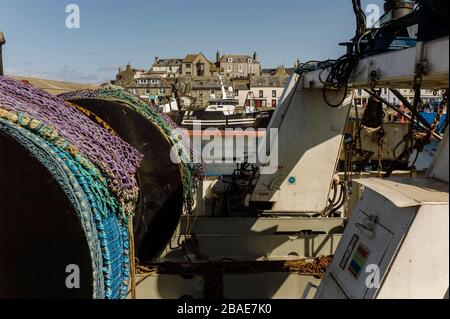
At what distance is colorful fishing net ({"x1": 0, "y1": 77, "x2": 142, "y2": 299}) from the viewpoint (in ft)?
10.4

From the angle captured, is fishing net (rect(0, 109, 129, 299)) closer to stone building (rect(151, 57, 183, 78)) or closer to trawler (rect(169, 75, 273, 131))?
trawler (rect(169, 75, 273, 131))

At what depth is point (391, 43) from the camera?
13.3 feet

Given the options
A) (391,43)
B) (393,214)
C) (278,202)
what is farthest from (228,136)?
(393,214)

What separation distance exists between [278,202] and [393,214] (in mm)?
3635

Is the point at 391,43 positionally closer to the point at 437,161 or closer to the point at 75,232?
the point at 437,161

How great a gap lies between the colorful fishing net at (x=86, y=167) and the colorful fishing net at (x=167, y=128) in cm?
196

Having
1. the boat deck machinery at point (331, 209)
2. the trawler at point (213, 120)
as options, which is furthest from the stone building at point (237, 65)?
the boat deck machinery at point (331, 209)

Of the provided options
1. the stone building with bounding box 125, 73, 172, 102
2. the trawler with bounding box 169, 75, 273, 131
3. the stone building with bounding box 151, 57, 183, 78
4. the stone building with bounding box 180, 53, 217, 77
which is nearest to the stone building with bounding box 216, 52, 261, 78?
the stone building with bounding box 180, 53, 217, 77

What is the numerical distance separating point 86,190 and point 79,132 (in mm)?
632

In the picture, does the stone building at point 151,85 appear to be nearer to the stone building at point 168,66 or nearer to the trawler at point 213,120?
the stone building at point 168,66

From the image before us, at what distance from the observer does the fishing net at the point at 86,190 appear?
3.14 meters

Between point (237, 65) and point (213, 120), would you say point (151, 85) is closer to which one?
point (237, 65)

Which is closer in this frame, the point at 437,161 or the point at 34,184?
the point at 437,161

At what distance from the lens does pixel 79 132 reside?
12.0 feet
